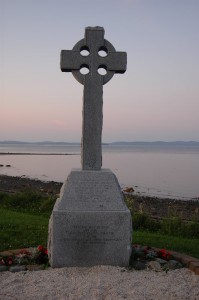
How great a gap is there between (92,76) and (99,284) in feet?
10.1

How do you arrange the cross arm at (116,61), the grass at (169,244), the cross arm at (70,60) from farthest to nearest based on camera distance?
the grass at (169,244)
the cross arm at (116,61)
the cross arm at (70,60)

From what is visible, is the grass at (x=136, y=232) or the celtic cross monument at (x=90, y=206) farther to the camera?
the grass at (x=136, y=232)

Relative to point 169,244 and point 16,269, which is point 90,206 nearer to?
point 16,269

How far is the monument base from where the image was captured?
5828mm

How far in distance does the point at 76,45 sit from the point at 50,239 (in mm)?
3000

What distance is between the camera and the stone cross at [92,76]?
6301mm

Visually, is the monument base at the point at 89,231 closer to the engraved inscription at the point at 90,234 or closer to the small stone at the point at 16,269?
the engraved inscription at the point at 90,234

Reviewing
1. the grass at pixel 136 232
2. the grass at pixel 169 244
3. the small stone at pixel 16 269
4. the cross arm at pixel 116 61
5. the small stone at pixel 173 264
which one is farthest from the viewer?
the grass at pixel 136 232

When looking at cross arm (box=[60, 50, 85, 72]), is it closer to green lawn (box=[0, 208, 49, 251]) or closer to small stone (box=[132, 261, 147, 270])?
small stone (box=[132, 261, 147, 270])

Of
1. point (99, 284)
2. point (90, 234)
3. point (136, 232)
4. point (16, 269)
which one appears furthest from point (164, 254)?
point (136, 232)

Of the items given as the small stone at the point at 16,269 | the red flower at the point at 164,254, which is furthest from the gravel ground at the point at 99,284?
the red flower at the point at 164,254

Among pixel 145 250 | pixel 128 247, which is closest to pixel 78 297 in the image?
pixel 128 247

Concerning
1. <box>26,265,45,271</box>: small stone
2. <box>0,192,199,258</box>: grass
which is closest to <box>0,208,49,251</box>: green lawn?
<box>0,192,199,258</box>: grass

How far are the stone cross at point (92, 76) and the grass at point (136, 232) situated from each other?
2636mm
